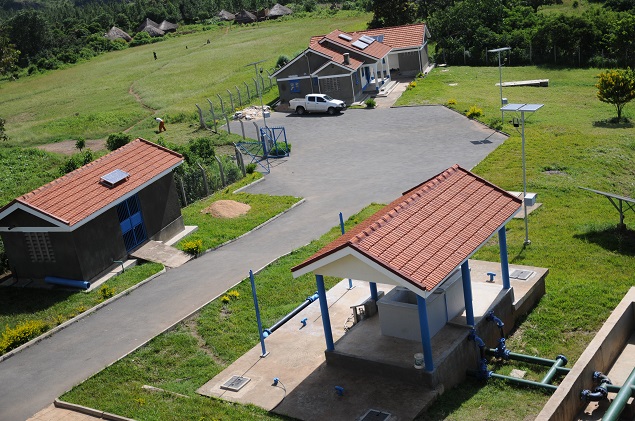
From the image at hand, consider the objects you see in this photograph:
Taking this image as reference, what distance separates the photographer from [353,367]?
720 inches

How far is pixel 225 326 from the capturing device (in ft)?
72.2

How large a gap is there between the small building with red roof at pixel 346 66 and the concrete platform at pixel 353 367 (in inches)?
1303

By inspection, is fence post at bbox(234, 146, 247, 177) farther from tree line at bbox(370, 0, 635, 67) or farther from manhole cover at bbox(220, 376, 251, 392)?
tree line at bbox(370, 0, 635, 67)

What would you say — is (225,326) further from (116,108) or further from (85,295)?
(116,108)

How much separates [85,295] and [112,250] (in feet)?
8.16

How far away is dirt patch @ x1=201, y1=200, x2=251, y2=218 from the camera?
3241 centimetres

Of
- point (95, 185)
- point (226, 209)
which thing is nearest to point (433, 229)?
point (95, 185)

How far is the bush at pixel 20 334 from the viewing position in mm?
21859

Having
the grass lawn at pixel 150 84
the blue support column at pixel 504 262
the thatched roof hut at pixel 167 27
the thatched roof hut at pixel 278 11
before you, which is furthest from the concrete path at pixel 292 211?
the thatched roof hut at pixel 167 27

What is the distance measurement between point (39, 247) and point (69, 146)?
2558 centimetres

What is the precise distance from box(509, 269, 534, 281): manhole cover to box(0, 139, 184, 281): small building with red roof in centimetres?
1384

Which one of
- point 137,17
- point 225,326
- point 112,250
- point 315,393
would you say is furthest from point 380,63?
point 137,17

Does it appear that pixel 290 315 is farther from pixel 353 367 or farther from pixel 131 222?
pixel 131 222

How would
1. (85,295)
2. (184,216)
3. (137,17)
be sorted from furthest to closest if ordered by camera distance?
(137,17), (184,216), (85,295)
